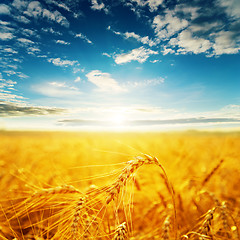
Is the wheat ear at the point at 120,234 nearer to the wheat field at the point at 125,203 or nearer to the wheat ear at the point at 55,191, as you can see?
the wheat field at the point at 125,203

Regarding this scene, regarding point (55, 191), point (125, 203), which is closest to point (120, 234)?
point (55, 191)

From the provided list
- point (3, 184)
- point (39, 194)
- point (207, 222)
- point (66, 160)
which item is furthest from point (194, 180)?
point (66, 160)

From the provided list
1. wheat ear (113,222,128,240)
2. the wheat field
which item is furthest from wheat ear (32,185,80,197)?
wheat ear (113,222,128,240)

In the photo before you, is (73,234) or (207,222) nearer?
(73,234)

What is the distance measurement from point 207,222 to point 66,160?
372 centimetres

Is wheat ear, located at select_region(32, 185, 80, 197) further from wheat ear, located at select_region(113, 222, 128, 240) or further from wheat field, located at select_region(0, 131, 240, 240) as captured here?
wheat ear, located at select_region(113, 222, 128, 240)

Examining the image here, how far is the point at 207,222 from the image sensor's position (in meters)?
0.95

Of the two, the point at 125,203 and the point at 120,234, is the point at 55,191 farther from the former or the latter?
the point at 125,203

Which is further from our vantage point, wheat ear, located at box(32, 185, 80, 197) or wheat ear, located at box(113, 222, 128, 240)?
wheat ear, located at box(32, 185, 80, 197)

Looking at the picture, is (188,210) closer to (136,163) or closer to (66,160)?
(136,163)

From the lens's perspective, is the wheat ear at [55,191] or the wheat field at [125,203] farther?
the wheat ear at [55,191]

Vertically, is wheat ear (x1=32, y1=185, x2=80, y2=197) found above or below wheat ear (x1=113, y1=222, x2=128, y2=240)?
above

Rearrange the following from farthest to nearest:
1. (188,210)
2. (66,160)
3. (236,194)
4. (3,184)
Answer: (66,160)
(3,184)
(236,194)
(188,210)

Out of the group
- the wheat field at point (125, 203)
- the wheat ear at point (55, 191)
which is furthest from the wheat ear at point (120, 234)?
the wheat ear at point (55, 191)
